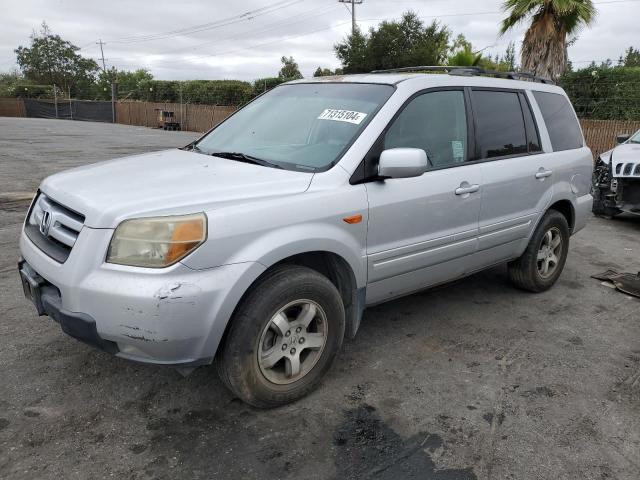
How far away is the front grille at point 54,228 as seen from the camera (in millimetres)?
2590

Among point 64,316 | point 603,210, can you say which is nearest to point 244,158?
point 64,316

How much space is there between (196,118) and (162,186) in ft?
107

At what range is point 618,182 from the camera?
25.2 ft

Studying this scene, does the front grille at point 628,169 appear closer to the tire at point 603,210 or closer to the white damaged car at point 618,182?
the white damaged car at point 618,182

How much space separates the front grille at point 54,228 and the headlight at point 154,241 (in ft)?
0.90

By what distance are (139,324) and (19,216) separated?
572 centimetres

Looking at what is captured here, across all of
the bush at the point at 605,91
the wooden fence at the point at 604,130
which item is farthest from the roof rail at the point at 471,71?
the bush at the point at 605,91

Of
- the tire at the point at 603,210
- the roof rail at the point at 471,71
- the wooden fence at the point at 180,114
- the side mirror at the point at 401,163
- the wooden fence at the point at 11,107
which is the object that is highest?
the wooden fence at the point at 11,107

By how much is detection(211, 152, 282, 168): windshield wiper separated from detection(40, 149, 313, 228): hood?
0.24 ft

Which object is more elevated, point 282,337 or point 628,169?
point 628,169

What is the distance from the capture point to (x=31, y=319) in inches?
151

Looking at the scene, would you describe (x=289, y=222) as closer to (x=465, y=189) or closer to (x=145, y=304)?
(x=145, y=304)

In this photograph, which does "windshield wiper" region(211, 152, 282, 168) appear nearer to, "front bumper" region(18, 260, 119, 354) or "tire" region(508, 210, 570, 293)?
"front bumper" region(18, 260, 119, 354)

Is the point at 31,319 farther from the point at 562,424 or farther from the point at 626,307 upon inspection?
the point at 626,307
